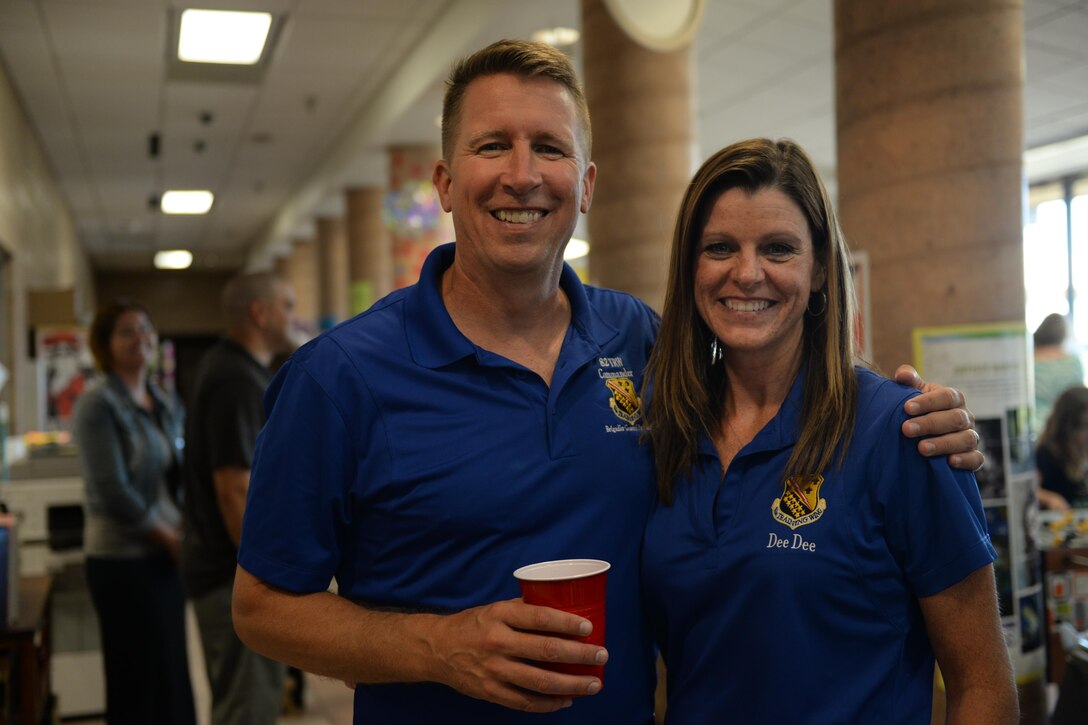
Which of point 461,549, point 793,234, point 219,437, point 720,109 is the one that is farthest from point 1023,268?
point 720,109

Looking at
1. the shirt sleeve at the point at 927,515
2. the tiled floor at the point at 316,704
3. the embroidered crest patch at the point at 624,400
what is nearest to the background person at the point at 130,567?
the tiled floor at the point at 316,704

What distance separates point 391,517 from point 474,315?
0.37 meters

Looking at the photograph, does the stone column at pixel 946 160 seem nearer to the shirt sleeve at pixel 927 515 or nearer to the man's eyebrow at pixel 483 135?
the shirt sleeve at pixel 927 515

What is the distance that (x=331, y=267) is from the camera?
43.9 ft

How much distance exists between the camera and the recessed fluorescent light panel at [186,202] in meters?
13.2

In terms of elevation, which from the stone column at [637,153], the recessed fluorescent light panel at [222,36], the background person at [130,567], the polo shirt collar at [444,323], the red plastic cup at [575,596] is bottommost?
the background person at [130,567]

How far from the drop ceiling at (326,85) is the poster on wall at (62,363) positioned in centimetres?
215

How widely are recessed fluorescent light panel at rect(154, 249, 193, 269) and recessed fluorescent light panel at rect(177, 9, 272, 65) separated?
11.4m

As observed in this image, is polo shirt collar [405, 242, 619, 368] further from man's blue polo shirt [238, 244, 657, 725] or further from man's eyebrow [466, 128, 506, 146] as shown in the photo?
man's eyebrow [466, 128, 506, 146]

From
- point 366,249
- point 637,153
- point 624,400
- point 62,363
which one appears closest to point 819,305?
point 624,400

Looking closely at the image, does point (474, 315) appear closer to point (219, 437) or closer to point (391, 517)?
point (391, 517)

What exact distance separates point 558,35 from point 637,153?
312 centimetres

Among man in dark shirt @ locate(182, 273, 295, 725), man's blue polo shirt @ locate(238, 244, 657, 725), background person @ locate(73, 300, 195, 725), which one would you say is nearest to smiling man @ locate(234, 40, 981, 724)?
man's blue polo shirt @ locate(238, 244, 657, 725)

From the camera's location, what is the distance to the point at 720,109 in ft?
31.0
